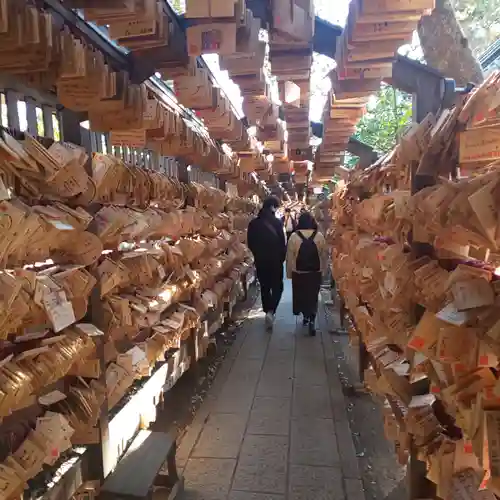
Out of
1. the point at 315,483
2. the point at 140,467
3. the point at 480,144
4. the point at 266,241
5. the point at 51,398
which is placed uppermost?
the point at 480,144

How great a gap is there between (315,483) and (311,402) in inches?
48.3

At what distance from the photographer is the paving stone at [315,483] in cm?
272

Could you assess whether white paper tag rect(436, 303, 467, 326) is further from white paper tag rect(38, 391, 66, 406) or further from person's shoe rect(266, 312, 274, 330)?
person's shoe rect(266, 312, 274, 330)

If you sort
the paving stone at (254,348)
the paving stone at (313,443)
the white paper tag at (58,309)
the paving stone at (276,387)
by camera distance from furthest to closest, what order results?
the paving stone at (254,348), the paving stone at (276,387), the paving stone at (313,443), the white paper tag at (58,309)

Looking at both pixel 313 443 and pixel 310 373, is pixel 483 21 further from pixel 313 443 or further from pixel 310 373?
pixel 313 443

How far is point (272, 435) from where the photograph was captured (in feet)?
11.4

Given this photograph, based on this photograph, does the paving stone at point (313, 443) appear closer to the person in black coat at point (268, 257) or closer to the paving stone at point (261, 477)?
the paving stone at point (261, 477)

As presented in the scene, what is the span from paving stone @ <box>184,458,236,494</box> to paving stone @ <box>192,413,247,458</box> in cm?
8

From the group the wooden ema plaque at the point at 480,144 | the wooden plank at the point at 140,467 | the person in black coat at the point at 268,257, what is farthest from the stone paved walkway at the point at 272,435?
the wooden ema plaque at the point at 480,144

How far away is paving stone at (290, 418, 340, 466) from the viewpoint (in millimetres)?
3115

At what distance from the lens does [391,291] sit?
234 centimetres

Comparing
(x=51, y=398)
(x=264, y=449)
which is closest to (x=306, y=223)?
(x=264, y=449)

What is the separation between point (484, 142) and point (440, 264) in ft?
2.31

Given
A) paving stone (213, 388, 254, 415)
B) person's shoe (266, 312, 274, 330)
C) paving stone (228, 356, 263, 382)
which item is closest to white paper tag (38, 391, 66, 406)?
paving stone (213, 388, 254, 415)
